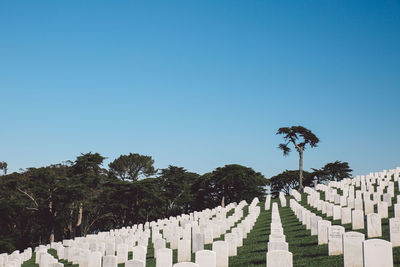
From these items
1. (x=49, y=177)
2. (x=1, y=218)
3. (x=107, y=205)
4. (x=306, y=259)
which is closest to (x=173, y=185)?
(x=107, y=205)

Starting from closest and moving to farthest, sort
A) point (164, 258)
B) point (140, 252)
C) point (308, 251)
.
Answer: point (164, 258), point (308, 251), point (140, 252)

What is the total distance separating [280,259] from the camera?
6875mm

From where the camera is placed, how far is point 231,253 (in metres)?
12.1

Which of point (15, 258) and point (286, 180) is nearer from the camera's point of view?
point (15, 258)

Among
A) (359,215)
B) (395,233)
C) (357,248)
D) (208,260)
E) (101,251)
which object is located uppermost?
(359,215)

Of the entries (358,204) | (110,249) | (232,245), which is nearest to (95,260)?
(110,249)

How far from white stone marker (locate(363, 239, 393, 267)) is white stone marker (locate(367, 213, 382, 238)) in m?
4.53

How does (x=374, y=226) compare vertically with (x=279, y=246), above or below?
above

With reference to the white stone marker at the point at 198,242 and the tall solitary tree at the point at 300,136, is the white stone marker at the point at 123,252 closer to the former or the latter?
the white stone marker at the point at 198,242

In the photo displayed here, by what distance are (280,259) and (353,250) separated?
2.24m

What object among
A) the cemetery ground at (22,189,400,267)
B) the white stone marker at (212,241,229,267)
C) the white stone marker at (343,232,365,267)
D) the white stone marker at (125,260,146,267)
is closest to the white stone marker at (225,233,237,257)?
the cemetery ground at (22,189,400,267)

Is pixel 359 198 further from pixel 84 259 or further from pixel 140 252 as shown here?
pixel 84 259

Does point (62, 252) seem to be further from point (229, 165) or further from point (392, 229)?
point (229, 165)

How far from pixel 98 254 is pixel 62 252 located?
8.52 m
